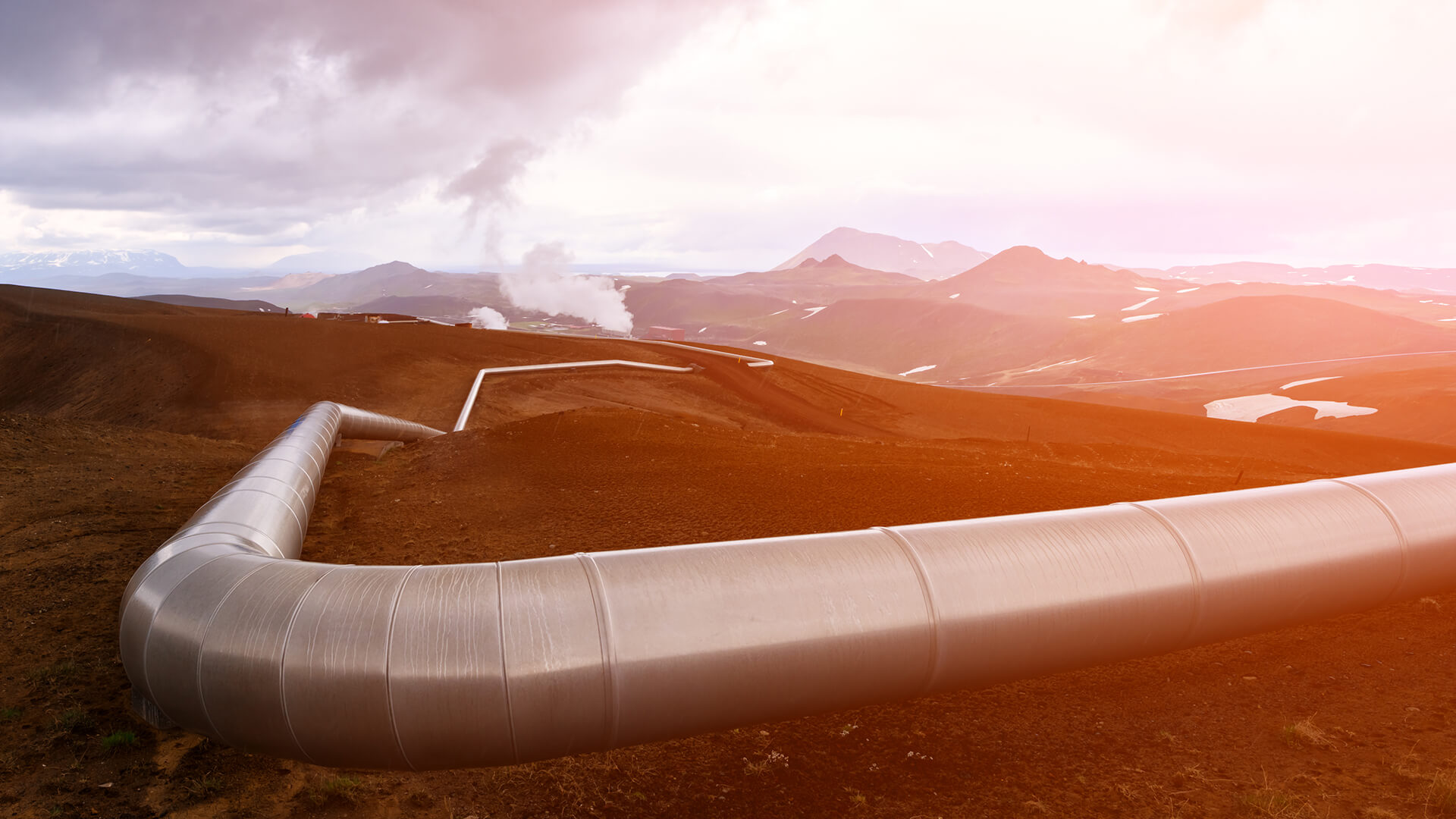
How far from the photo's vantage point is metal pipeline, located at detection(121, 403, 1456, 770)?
6.60 m

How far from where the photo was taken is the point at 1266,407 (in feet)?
237

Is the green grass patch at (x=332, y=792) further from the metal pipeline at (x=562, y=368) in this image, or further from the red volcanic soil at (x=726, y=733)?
the metal pipeline at (x=562, y=368)

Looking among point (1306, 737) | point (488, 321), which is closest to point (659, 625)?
point (1306, 737)

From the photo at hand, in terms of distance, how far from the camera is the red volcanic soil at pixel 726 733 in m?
7.31

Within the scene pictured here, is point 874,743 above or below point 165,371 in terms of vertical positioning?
below

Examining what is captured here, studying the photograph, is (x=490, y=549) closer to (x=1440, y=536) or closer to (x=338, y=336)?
(x=1440, y=536)

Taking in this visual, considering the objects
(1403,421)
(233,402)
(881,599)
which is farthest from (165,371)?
(1403,421)

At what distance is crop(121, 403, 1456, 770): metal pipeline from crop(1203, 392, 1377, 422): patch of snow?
65.1m

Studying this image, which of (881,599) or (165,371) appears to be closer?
(881,599)

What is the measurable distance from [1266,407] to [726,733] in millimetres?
83524

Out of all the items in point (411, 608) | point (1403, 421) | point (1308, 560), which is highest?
point (411, 608)

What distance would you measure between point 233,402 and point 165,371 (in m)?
6.74

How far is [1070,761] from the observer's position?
26.3 feet

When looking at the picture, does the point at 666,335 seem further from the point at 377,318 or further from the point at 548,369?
the point at 548,369
